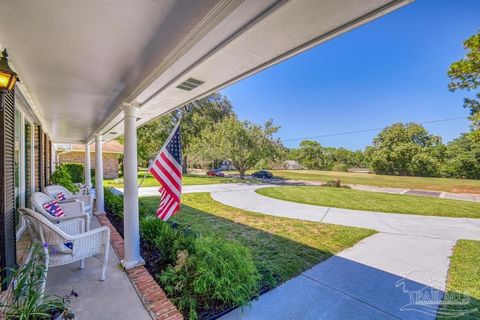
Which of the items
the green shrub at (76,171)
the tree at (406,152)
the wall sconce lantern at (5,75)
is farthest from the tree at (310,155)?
the wall sconce lantern at (5,75)

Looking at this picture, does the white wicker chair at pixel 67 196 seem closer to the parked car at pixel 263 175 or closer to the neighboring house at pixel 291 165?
the parked car at pixel 263 175

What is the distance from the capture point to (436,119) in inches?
938

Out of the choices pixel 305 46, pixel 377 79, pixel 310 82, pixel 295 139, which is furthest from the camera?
pixel 295 139

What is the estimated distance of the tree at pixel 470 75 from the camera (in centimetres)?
Result: 676

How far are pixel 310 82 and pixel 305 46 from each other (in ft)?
78.9

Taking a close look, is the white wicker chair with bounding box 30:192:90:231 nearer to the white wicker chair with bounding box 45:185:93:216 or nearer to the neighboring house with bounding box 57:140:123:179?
the white wicker chair with bounding box 45:185:93:216

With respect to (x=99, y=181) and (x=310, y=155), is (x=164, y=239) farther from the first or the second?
(x=310, y=155)

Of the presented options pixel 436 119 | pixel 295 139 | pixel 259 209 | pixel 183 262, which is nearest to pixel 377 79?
pixel 436 119

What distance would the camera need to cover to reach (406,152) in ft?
120

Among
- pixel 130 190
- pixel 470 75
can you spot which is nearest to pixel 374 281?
pixel 130 190

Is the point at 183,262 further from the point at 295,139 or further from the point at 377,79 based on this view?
the point at 295,139

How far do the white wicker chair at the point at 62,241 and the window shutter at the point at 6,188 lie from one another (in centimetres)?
25

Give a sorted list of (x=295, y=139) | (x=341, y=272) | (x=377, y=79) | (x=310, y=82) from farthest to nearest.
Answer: (x=295, y=139)
(x=310, y=82)
(x=377, y=79)
(x=341, y=272)

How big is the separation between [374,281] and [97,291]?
3872mm
